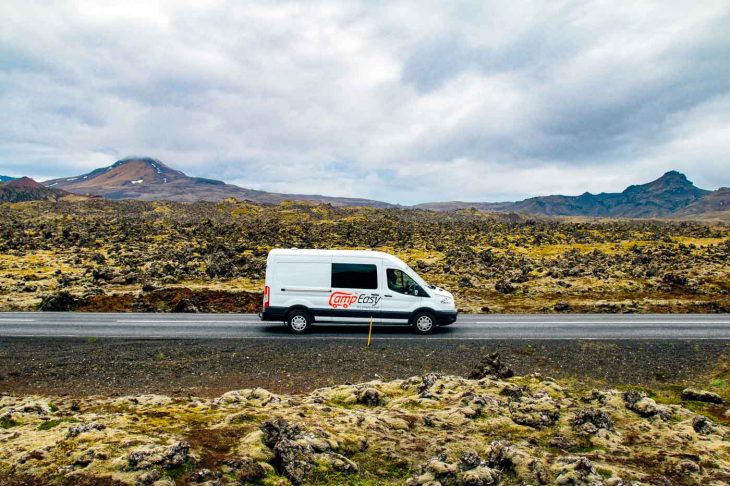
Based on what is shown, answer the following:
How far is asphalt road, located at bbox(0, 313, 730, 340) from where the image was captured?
58.6 ft

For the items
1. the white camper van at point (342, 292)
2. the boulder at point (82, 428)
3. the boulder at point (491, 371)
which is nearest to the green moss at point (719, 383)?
the boulder at point (491, 371)

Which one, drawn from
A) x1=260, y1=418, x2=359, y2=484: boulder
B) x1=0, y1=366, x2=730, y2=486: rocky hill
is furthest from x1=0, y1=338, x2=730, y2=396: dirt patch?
x1=260, y1=418, x2=359, y2=484: boulder

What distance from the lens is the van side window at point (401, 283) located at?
59.7 feet

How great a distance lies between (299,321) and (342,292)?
7.00 feet

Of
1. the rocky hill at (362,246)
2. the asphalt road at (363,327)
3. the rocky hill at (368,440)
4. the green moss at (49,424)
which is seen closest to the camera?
the rocky hill at (368,440)

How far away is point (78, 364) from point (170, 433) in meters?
8.79

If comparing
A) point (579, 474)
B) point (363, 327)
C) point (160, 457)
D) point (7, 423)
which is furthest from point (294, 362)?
point (579, 474)

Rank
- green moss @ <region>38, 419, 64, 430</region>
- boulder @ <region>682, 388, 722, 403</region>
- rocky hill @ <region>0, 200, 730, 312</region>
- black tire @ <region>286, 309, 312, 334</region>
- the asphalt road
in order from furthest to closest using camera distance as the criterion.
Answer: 1. rocky hill @ <region>0, 200, 730, 312</region>
2. black tire @ <region>286, 309, 312, 334</region>
3. the asphalt road
4. boulder @ <region>682, 388, 722, 403</region>
5. green moss @ <region>38, 419, 64, 430</region>

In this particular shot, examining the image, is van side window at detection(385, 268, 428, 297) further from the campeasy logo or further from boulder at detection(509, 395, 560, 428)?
boulder at detection(509, 395, 560, 428)

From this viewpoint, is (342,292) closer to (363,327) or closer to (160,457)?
(363,327)

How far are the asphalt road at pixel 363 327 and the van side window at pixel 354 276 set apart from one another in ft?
6.61

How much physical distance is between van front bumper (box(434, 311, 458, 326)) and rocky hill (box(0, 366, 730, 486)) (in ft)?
25.6

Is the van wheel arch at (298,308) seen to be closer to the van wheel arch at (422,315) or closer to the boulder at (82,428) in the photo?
the van wheel arch at (422,315)

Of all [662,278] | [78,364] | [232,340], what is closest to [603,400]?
[232,340]
